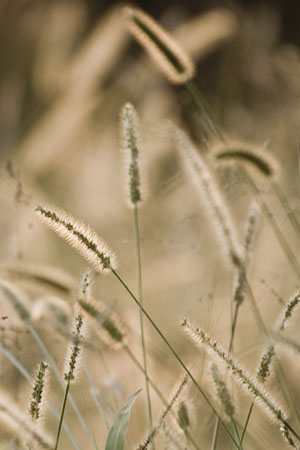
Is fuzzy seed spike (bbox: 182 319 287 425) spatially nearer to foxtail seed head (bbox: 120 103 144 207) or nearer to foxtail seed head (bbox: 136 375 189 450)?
foxtail seed head (bbox: 136 375 189 450)

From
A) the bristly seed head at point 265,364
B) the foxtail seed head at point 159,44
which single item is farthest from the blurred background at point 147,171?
the bristly seed head at point 265,364

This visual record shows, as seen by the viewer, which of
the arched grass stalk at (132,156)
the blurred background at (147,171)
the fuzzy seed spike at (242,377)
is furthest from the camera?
the blurred background at (147,171)

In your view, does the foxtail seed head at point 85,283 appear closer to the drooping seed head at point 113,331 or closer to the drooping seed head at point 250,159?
the drooping seed head at point 113,331

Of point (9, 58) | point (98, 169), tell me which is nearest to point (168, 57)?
point (98, 169)

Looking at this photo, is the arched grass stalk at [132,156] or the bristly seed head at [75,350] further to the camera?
the arched grass stalk at [132,156]

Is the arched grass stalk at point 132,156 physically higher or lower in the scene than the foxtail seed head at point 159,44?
lower

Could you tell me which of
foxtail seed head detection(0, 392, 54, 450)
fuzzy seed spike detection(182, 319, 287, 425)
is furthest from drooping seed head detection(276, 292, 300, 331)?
foxtail seed head detection(0, 392, 54, 450)
